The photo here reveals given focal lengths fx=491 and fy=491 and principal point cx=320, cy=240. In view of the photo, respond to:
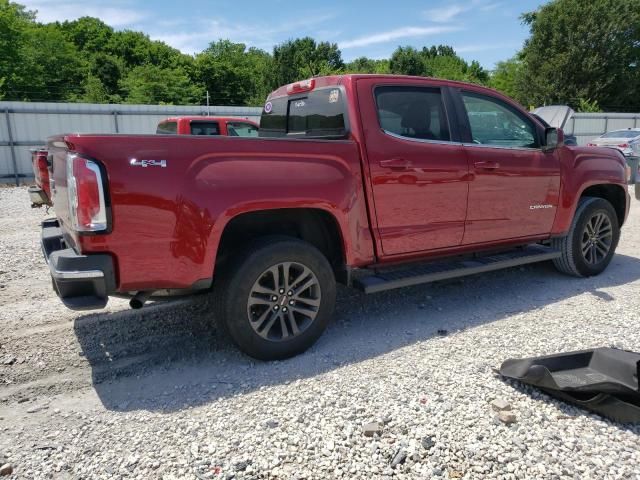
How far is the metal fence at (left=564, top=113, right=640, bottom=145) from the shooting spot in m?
24.3

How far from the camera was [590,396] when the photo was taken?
2850 millimetres

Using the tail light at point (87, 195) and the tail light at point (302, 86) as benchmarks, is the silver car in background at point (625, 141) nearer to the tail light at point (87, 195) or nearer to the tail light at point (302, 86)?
the tail light at point (302, 86)

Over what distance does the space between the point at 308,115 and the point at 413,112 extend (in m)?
0.91

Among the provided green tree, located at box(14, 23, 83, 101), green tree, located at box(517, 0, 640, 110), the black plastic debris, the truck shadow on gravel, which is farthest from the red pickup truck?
green tree, located at box(517, 0, 640, 110)

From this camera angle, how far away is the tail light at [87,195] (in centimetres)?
277

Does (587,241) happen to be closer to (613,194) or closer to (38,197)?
(613,194)

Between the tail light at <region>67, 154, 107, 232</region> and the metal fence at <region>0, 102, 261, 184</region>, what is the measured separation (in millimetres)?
14725

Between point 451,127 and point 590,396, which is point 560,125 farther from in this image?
point 590,396

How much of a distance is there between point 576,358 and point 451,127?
212 centimetres

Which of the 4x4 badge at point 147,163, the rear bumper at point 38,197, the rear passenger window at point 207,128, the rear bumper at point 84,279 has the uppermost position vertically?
the rear passenger window at point 207,128

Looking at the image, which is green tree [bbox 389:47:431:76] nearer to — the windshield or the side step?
the windshield

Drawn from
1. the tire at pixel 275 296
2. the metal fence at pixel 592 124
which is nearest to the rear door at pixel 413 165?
the tire at pixel 275 296

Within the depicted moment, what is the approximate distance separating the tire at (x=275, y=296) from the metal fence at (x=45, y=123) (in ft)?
48.6

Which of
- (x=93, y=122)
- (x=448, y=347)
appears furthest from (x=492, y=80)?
(x=448, y=347)
